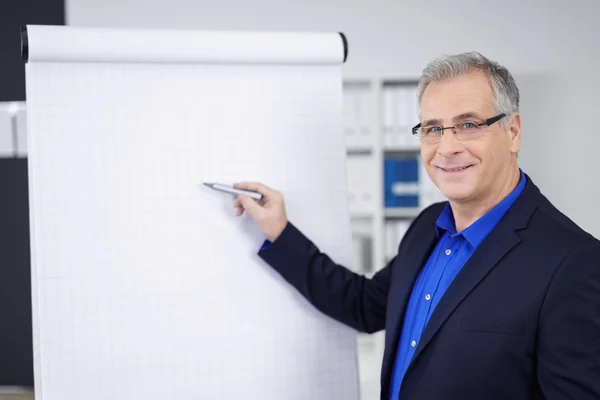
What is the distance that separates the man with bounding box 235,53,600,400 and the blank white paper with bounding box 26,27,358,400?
0.11m

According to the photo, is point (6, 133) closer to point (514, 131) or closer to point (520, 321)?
point (514, 131)

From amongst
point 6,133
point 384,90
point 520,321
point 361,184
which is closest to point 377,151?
point 361,184

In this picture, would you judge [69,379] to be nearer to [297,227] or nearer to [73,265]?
[73,265]

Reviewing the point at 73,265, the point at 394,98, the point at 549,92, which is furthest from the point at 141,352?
the point at 549,92

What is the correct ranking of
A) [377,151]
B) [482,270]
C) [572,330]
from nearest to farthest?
[572,330], [482,270], [377,151]

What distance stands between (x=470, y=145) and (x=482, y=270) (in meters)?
0.25

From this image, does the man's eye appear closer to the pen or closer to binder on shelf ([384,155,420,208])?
the pen

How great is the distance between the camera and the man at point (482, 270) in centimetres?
106

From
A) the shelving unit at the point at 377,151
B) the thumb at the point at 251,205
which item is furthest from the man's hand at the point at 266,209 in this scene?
Answer: the shelving unit at the point at 377,151

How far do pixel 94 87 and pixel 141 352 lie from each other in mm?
615

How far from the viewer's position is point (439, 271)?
51.1 inches

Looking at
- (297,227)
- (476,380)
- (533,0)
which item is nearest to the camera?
(476,380)

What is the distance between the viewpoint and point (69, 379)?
133 centimetres

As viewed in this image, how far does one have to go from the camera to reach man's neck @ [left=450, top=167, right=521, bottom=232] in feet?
4.14
